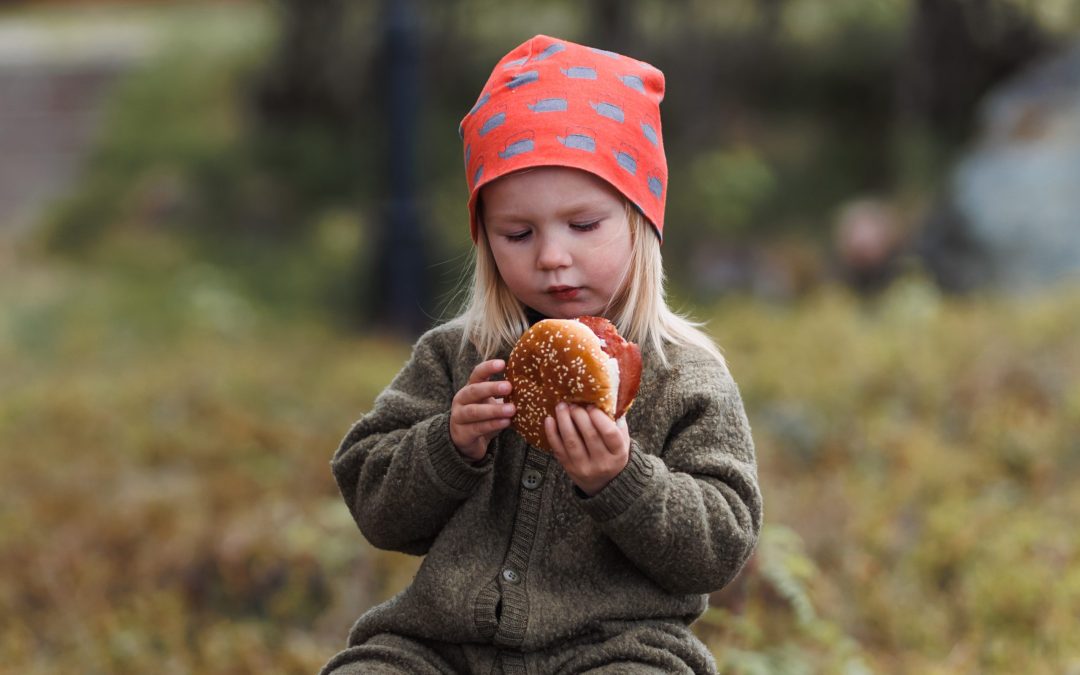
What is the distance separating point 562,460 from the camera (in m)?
2.22

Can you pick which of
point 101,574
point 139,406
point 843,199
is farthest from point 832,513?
point 843,199

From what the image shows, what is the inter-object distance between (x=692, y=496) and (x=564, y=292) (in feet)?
1.38

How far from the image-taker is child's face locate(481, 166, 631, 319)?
2.34 meters

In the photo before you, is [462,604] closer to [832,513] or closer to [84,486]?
[832,513]

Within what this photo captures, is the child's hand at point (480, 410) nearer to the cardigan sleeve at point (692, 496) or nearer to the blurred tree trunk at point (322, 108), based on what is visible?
the cardigan sleeve at point (692, 496)

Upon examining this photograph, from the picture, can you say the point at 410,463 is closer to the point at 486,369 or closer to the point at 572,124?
the point at 486,369

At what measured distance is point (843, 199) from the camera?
1061 centimetres

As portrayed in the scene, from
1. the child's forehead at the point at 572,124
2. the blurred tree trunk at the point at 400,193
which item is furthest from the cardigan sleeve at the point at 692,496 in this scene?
the blurred tree trunk at the point at 400,193

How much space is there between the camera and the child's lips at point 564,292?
2404 mm

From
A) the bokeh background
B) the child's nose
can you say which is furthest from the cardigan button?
the bokeh background

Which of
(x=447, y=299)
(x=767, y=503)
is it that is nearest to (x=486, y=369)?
(x=767, y=503)

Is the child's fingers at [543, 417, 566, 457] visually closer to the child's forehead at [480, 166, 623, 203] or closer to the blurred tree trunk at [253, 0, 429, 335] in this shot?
the child's forehead at [480, 166, 623, 203]

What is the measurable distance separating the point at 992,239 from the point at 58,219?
7.40 meters

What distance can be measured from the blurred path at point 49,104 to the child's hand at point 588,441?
10.8 m
